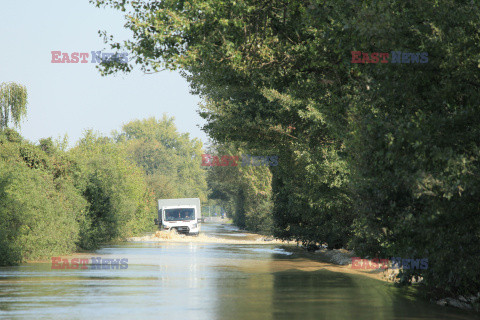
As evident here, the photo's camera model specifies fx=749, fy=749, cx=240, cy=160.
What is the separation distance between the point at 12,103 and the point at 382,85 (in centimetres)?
3963

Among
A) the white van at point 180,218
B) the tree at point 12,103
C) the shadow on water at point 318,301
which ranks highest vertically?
the tree at point 12,103

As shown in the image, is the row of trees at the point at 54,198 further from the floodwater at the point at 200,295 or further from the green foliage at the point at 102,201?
the floodwater at the point at 200,295

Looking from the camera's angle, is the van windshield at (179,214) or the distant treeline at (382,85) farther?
the van windshield at (179,214)

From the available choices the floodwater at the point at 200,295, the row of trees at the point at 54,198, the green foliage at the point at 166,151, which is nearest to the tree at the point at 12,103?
the row of trees at the point at 54,198

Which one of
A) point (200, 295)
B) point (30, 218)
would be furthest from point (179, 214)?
point (200, 295)

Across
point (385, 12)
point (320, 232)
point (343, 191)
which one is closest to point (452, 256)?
point (385, 12)

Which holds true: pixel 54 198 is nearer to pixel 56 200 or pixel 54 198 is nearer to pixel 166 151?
pixel 56 200

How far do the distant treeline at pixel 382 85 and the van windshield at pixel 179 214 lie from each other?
34.4m

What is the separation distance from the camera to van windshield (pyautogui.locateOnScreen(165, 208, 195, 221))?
59566 millimetres

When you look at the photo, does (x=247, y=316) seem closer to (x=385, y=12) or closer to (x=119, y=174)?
(x=385, y=12)

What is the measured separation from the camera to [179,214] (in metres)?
59.7

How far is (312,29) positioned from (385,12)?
5403 millimetres

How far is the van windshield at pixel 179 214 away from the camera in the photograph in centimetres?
5957

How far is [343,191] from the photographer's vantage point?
88.1 feet
